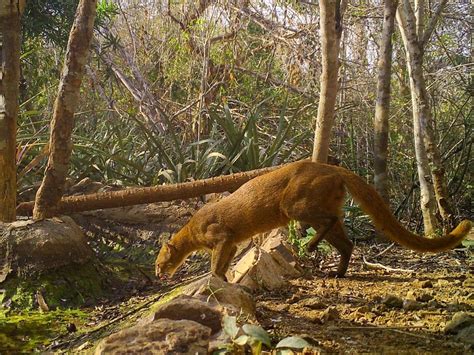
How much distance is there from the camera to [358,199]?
3.96 meters

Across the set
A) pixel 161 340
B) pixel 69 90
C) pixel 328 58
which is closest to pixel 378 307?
pixel 161 340

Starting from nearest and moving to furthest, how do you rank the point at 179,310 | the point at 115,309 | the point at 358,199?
the point at 179,310 → the point at 358,199 → the point at 115,309

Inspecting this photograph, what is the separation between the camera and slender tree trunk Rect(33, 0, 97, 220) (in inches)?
187

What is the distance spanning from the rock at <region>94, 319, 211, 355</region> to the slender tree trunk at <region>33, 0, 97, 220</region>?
9.02 ft

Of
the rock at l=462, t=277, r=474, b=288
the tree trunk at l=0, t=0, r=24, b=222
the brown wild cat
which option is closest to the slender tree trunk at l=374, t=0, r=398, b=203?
the brown wild cat

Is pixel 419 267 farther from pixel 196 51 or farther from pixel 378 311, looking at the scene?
pixel 196 51

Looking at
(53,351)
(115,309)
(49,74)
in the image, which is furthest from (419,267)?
(49,74)

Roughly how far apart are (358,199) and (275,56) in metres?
5.93

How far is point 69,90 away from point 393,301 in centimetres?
293

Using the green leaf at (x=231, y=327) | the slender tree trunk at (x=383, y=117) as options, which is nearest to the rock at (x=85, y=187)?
the slender tree trunk at (x=383, y=117)

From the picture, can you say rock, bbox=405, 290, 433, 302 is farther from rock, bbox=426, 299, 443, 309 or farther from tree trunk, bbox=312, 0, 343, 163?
tree trunk, bbox=312, 0, 343, 163

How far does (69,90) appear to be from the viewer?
188 inches

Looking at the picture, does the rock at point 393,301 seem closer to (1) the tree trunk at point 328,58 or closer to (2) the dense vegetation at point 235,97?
(1) the tree trunk at point 328,58

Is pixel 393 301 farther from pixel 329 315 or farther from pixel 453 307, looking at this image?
pixel 329 315
